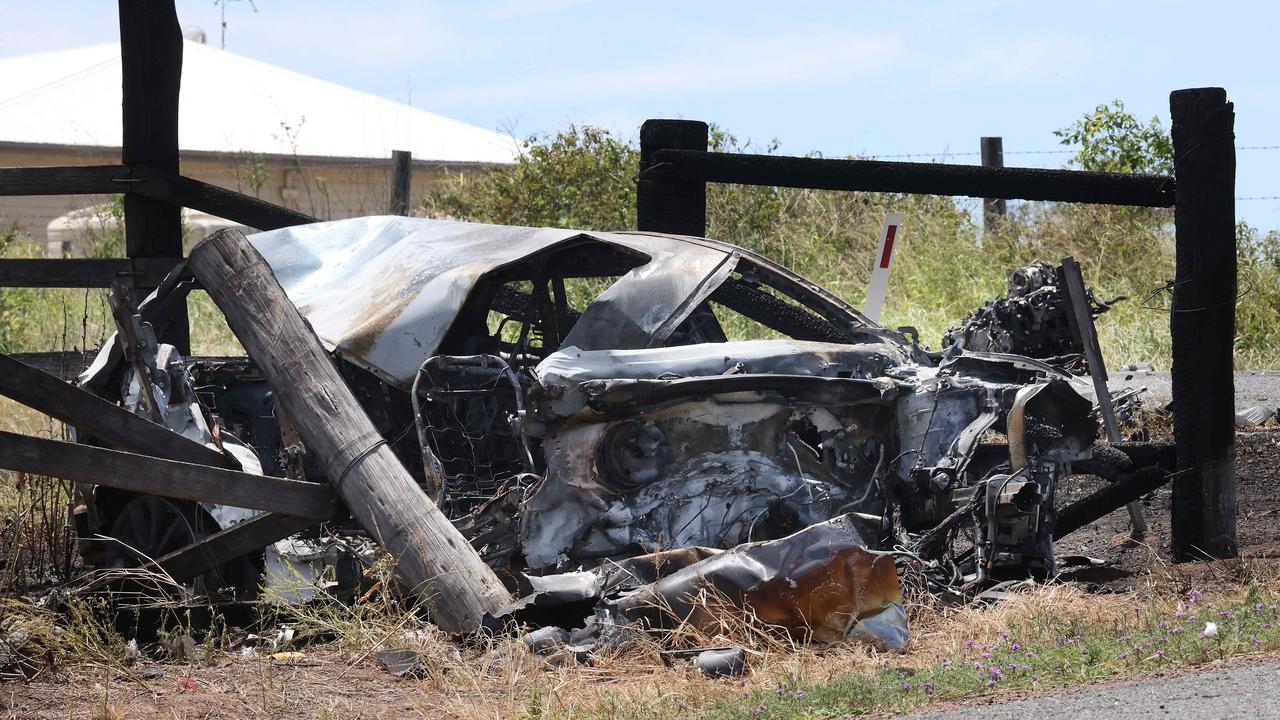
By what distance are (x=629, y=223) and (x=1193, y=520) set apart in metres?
8.76

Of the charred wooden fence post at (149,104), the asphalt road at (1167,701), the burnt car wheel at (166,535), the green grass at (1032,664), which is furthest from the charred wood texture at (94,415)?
the charred wooden fence post at (149,104)

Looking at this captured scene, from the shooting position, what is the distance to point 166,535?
6.16 metres

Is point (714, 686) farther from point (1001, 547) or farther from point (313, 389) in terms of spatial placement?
point (313, 389)

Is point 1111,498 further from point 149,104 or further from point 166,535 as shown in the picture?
point 149,104

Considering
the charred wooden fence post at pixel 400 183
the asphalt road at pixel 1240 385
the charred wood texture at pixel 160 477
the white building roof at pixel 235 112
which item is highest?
the white building roof at pixel 235 112

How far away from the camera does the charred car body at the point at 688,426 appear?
17.0 ft

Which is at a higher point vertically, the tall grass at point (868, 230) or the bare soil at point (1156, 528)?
the tall grass at point (868, 230)

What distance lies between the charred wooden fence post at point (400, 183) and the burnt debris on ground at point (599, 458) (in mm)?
6608

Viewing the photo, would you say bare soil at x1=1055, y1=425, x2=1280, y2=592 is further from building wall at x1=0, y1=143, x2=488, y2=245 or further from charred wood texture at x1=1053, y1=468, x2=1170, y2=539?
building wall at x1=0, y1=143, x2=488, y2=245

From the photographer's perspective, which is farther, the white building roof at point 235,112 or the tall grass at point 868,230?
the white building roof at point 235,112

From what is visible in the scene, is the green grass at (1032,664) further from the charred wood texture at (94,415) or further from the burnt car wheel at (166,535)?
the burnt car wheel at (166,535)

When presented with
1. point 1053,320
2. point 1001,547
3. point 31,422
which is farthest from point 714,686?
point 31,422

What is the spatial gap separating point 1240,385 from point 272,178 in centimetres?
1679

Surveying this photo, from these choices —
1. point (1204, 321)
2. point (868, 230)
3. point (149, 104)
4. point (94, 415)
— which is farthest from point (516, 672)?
point (868, 230)
